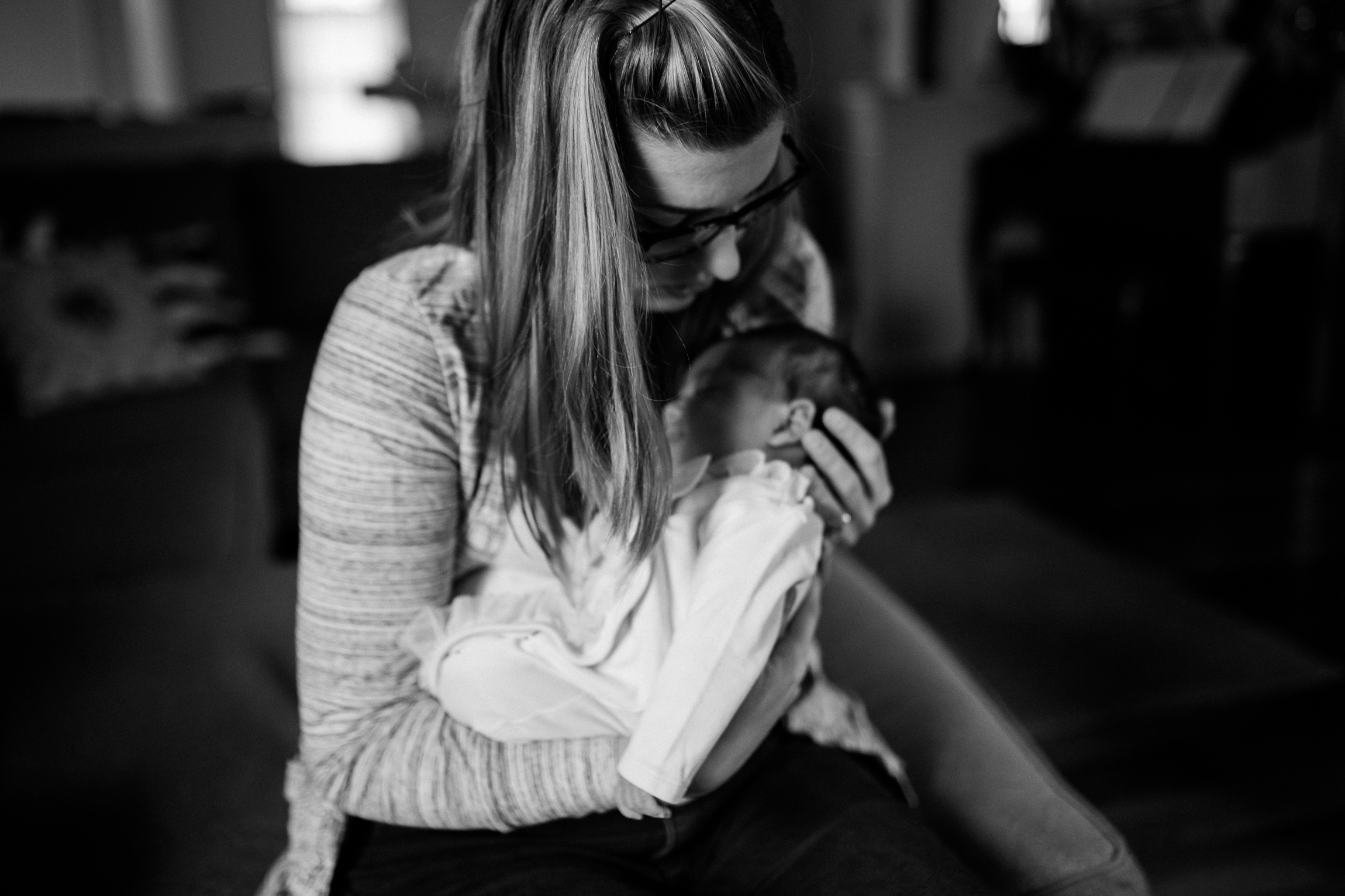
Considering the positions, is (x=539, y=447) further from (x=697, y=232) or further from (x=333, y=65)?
(x=333, y=65)

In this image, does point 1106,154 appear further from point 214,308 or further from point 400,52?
point 400,52

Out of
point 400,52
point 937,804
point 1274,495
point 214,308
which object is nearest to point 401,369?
point 937,804

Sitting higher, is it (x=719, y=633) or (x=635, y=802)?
(x=719, y=633)

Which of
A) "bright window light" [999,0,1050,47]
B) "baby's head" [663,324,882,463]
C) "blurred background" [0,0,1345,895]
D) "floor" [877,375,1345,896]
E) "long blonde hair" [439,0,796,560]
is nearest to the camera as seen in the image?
"long blonde hair" [439,0,796,560]

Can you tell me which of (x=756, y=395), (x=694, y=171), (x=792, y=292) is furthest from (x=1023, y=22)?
(x=694, y=171)

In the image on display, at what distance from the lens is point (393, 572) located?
3.06 feet

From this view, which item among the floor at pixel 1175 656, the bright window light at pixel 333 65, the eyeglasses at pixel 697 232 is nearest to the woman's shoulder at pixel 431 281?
→ the eyeglasses at pixel 697 232

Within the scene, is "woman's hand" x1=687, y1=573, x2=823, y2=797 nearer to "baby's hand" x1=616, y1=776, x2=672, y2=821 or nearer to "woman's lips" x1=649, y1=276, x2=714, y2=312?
"baby's hand" x1=616, y1=776, x2=672, y2=821

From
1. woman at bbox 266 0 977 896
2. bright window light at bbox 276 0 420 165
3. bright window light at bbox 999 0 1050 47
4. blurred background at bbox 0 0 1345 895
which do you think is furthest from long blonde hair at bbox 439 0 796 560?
bright window light at bbox 276 0 420 165

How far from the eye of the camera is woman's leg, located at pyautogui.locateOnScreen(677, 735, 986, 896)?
0.91m

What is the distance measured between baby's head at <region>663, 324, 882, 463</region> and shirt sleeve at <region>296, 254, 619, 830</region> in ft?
0.73

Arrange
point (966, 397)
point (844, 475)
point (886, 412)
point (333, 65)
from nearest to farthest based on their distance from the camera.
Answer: point (844, 475) < point (886, 412) < point (966, 397) < point (333, 65)

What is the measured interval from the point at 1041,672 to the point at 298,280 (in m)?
2.34

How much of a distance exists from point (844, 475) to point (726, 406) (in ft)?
0.41
